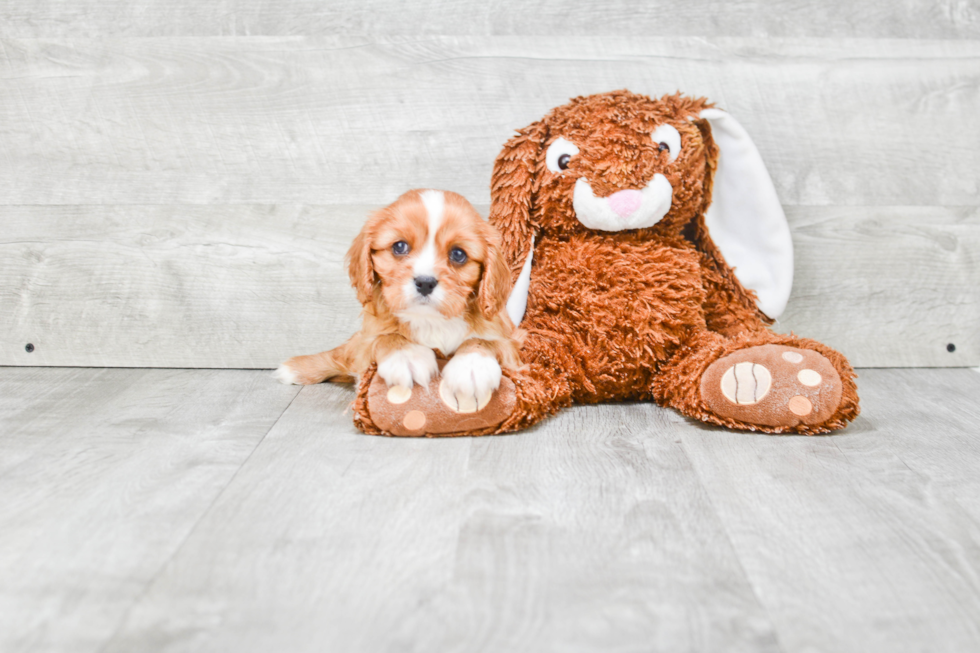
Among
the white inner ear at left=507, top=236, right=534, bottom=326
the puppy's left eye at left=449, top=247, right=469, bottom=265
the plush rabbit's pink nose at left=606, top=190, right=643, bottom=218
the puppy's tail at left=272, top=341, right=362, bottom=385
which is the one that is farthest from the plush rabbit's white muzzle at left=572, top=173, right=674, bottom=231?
the puppy's tail at left=272, top=341, right=362, bottom=385

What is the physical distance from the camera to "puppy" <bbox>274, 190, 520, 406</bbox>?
121 centimetres

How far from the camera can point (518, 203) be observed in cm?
146

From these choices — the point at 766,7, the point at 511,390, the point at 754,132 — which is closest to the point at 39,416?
the point at 511,390

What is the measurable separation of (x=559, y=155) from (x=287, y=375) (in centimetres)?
73

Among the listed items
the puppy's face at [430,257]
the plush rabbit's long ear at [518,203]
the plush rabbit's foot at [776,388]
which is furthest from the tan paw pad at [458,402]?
the plush rabbit's foot at [776,388]

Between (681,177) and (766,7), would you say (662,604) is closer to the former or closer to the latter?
(681,177)

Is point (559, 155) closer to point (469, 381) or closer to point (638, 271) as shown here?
point (638, 271)

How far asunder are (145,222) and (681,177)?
1183 mm

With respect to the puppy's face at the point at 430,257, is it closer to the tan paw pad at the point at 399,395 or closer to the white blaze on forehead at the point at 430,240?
the white blaze on forehead at the point at 430,240

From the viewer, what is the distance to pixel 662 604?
81cm

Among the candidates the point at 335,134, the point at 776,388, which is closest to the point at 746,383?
the point at 776,388

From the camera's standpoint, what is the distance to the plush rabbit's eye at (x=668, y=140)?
1433 mm

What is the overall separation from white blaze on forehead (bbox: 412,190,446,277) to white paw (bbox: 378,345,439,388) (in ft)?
0.54

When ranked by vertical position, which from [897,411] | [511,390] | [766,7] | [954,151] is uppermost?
[766,7]
